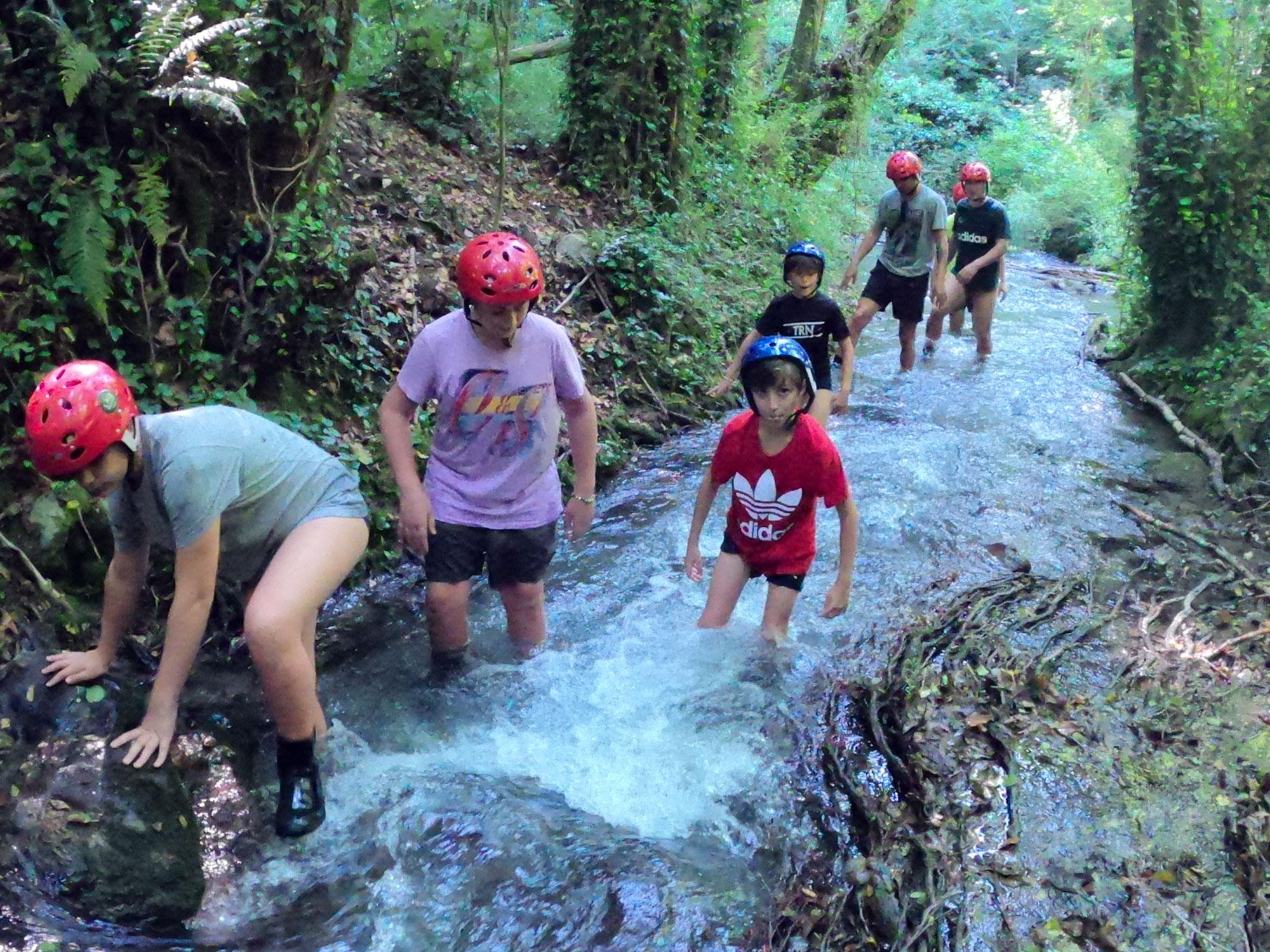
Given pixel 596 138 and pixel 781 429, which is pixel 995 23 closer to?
pixel 596 138

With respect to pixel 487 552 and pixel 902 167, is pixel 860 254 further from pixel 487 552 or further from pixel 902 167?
pixel 487 552

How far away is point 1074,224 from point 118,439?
25771 millimetres

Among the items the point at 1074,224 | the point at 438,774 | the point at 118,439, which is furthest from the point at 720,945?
the point at 1074,224

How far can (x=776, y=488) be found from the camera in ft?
16.3

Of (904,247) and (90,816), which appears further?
(904,247)

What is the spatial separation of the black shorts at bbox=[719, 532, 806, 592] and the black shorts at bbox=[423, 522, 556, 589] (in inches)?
39.8

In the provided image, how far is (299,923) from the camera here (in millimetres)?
3545

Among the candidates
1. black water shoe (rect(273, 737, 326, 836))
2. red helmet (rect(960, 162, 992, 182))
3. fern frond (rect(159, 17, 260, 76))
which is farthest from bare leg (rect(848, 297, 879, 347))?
black water shoe (rect(273, 737, 326, 836))

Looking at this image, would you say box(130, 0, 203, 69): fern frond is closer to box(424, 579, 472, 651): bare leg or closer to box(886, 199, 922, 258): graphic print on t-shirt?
box(424, 579, 472, 651): bare leg

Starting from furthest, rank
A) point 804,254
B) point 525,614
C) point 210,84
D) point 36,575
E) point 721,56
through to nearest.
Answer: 1. point 721,56
2. point 804,254
3. point 525,614
4. point 210,84
5. point 36,575

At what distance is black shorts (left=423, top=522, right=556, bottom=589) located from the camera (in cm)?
459

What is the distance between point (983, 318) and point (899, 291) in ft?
6.13

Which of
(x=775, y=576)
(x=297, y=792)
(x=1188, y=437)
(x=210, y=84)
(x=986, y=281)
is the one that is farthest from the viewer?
(x=986, y=281)

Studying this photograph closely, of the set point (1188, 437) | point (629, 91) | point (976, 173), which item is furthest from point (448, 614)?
point (976, 173)
